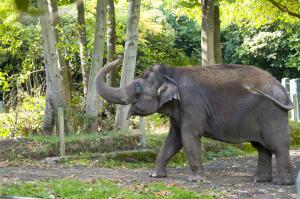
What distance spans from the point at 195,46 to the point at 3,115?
21432 millimetres

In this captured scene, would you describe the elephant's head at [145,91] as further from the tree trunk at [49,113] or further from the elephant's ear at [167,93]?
the tree trunk at [49,113]

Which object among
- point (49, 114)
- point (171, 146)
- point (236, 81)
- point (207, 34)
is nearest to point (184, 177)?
point (171, 146)

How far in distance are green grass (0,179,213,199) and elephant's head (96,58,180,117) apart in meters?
1.91

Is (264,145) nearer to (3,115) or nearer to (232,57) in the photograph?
(3,115)

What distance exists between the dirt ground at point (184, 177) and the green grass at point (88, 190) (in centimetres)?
49

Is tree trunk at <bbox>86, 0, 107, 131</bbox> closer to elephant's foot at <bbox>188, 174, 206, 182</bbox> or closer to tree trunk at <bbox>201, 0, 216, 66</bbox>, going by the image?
tree trunk at <bbox>201, 0, 216, 66</bbox>

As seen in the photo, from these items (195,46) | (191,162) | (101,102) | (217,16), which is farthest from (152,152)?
(195,46)

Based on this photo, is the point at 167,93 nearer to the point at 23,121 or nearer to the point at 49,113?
the point at 49,113

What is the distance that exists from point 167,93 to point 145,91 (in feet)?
1.44

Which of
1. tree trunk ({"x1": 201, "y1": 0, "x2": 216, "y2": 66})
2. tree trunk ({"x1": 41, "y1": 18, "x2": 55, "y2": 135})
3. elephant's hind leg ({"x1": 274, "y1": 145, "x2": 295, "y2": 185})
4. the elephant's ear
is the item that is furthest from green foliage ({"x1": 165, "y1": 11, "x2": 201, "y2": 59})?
elephant's hind leg ({"x1": 274, "y1": 145, "x2": 295, "y2": 185})

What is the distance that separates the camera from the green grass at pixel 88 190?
7640mm

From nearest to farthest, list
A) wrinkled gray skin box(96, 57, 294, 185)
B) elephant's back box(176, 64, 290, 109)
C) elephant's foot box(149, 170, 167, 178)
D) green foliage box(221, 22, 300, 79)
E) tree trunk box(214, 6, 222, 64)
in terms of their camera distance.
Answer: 1. wrinkled gray skin box(96, 57, 294, 185)
2. elephant's back box(176, 64, 290, 109)
3. elephant's foot box(149, 170, 167, 178)
4. tree trunk box(214, 6, 222, 64)
5. green foliage box(221, 22, 300, 79)

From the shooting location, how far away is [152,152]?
13.3 metres

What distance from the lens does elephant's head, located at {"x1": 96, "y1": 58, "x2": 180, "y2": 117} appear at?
33.3ft
